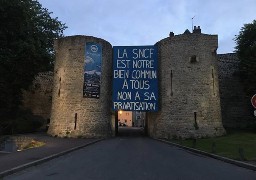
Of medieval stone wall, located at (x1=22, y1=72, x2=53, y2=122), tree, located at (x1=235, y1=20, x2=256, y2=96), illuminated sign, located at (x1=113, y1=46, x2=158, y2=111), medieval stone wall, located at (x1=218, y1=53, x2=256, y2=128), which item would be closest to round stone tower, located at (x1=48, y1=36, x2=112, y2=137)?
illuminated sign, located at (x1=113, y1=46, x2=158, y2=111)

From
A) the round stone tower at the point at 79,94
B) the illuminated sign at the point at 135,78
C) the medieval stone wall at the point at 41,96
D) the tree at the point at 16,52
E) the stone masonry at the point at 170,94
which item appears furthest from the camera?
the medieval stone wall at the point at 41,96

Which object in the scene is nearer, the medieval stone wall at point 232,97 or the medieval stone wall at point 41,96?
the medieval stone wall at point 232,97

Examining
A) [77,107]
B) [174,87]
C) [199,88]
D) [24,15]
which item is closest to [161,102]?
[174,87]

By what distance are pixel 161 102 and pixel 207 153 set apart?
1483cm

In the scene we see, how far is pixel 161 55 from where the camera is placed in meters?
30.3

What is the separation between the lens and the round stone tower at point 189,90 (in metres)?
27.6

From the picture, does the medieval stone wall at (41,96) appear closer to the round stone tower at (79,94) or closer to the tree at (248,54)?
the round stone tower at (79,94)

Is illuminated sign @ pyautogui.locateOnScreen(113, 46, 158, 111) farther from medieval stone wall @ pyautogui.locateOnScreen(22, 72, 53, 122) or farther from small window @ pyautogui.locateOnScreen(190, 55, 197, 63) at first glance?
medieval stone wall @ pyautogui.locateOnScreen(22, 72, 53, 122)

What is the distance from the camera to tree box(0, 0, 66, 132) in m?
24.5

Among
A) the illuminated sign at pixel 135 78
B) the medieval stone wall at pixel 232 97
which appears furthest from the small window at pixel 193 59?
the medieval stone wall at pixel 232 97

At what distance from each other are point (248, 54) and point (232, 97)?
537 centimetres

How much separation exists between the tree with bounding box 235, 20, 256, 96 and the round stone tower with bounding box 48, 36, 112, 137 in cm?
1389

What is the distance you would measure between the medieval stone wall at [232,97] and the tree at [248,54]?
1.81 meters

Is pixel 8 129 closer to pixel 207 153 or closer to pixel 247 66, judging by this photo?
pixel 207 153
